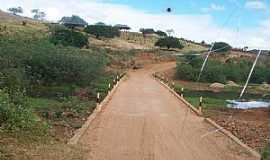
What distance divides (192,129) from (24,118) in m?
7.11

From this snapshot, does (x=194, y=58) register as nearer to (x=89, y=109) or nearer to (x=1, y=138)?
(x=89, y=109)

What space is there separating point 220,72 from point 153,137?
177 feet

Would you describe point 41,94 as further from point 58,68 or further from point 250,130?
point 250,130

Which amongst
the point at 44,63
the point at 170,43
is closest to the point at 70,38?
the point at 170,43

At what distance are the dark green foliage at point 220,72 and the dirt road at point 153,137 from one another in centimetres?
4024

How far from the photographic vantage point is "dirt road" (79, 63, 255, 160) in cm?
1474

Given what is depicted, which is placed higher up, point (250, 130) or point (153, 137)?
point (153, 137)

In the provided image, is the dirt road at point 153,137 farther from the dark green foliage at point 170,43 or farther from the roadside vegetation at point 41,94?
the dark green foliage at point 170,43

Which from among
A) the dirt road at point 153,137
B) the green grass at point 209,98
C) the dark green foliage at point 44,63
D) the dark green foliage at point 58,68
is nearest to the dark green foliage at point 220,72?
the green grass at point 209,98

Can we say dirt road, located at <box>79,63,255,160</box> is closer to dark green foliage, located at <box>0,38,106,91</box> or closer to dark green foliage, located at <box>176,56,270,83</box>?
dark green foliage, located at <box>0,38,106,91</box>

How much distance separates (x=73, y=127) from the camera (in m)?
20.2

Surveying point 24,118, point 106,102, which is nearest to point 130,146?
point 24,118

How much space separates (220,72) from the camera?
233 feet

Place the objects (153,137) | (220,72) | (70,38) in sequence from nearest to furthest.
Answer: (153,137) → (220,72) → (70,38)
